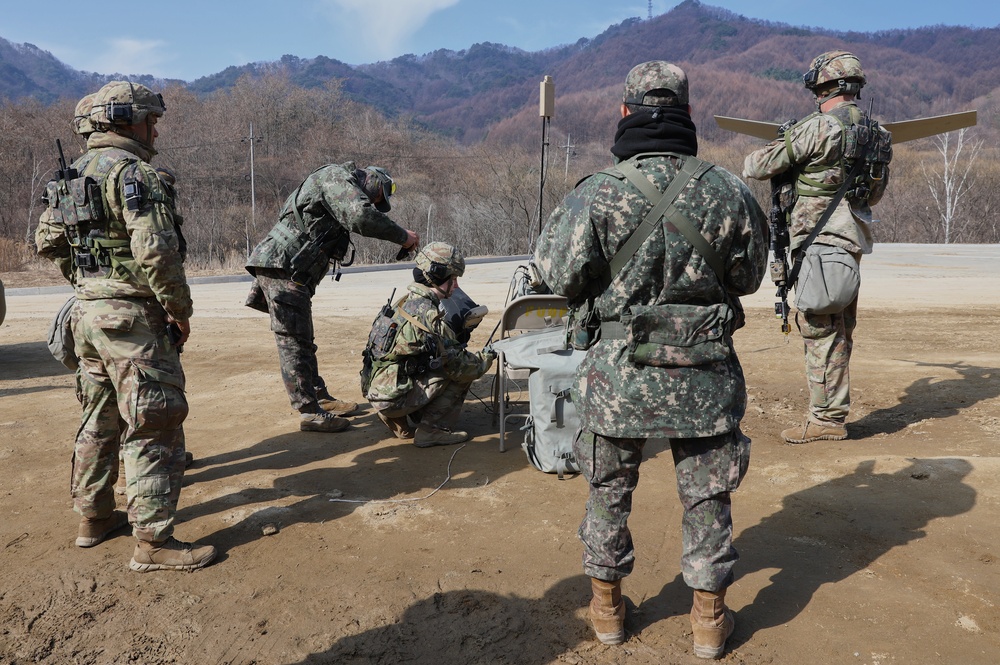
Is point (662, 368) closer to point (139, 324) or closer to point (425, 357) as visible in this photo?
point (139, 324)

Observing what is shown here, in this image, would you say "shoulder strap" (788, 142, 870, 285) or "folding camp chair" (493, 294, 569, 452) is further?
"folding camp chair" (493, 294, 569, 452)

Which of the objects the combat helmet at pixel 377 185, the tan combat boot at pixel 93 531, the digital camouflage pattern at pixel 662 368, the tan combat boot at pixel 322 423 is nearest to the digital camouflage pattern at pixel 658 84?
the digital camouflage pattern at pixel 662 368

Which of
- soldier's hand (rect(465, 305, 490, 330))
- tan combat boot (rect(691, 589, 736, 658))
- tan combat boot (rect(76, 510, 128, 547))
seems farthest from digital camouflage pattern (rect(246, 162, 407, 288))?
tan combat boot (rect(691, 589, 736, 658))

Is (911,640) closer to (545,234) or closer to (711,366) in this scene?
(711,366)

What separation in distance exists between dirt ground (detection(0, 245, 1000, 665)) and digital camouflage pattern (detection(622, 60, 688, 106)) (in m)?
1.97

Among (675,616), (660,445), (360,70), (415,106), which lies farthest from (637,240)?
(360,70)

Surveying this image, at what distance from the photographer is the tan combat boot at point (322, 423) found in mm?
5488

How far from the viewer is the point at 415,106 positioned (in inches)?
6083

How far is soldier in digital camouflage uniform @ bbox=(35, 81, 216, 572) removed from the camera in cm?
325

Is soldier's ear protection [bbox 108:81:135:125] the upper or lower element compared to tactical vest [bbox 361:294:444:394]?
upper

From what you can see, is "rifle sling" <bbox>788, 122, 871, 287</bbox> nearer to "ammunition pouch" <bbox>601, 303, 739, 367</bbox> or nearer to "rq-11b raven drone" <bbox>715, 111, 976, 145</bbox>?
"rq-11b raven drone" <bbox>715, 111, 976, 145</bbox>

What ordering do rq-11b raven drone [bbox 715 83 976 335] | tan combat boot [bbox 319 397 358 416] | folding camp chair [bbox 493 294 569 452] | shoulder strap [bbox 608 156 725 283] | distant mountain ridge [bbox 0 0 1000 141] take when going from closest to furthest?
1. shoulder strap [bbox 608 156 725 283]
2. rq-11b raven drone [bbox 715 83 976 335]
3. folding camp chair [bbox 493 294 569 452]
4. tan combat boot [bbox 319 397 358 416]
5. distant mountain ridge [bbox 0 0 1000 141]

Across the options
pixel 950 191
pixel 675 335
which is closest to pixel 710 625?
pixel 675 335

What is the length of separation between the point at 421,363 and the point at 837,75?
3240 millimetres
